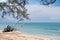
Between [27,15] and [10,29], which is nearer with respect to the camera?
[27,15]

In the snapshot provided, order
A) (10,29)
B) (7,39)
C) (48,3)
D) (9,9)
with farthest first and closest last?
(10,29) → (7,39) → (9,9) → (48,3)

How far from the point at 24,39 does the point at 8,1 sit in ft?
11.6

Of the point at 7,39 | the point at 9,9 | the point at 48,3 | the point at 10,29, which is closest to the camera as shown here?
the point at 48,3

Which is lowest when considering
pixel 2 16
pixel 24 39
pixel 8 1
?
pixel 24 39

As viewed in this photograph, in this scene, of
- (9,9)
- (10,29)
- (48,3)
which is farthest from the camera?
(10,29)

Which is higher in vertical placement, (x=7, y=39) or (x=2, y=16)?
(x=2, y=16)

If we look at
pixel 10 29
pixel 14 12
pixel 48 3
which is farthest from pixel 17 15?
pixel 10 29

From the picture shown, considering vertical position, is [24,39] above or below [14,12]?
below

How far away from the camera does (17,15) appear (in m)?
12.2

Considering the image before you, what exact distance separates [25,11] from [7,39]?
2.45m

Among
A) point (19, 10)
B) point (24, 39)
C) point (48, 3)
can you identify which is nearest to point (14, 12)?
point (19, 10)

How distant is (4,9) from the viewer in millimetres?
11914

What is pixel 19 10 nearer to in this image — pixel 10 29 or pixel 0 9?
pixel 0 9

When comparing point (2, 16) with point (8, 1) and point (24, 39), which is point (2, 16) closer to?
point (8, 1)
